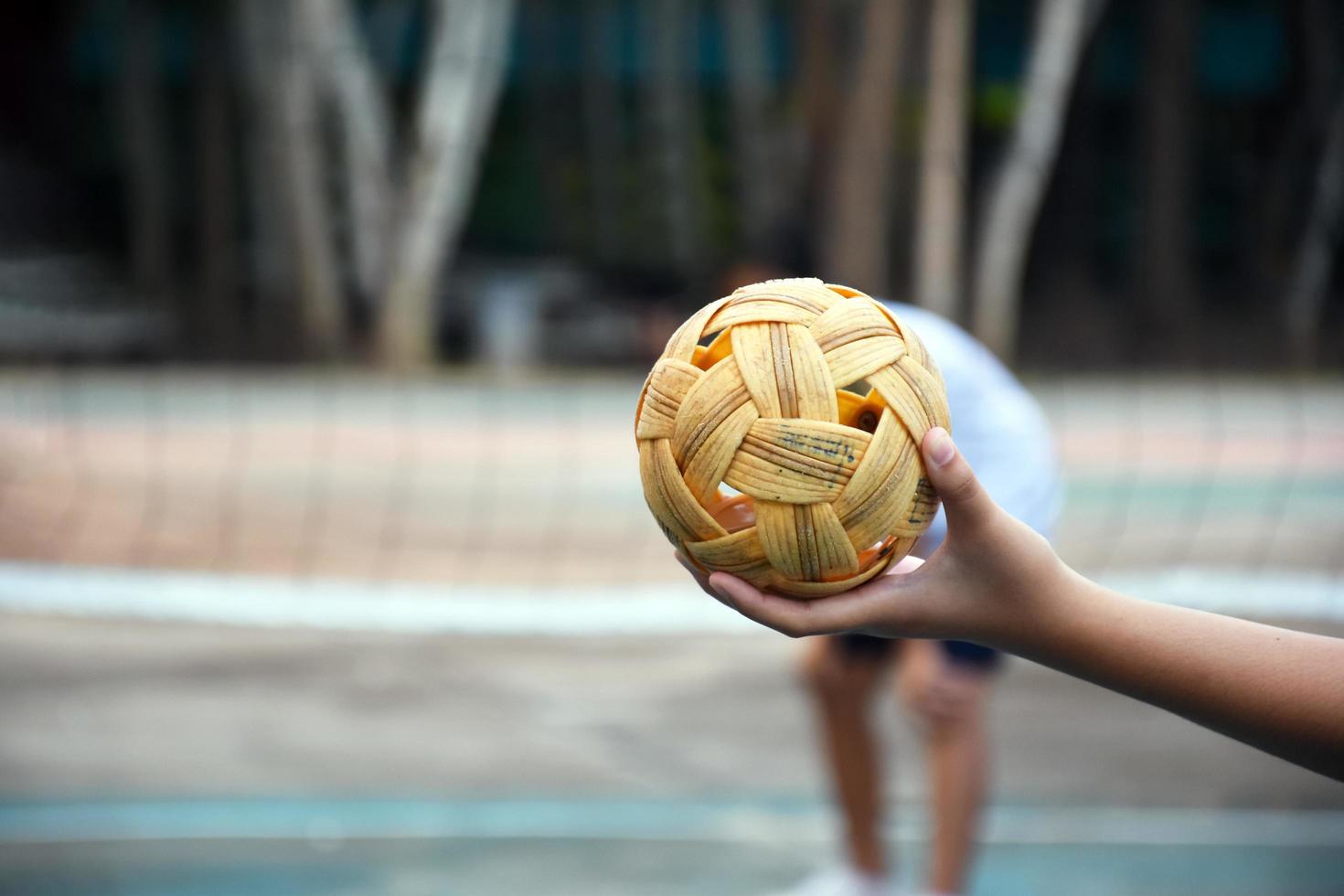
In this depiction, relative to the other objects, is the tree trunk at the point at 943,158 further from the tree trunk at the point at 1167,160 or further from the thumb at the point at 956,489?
the thumb at the point at 956,489

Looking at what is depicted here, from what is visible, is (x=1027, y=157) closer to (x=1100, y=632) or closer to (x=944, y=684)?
(x=944, y=684)

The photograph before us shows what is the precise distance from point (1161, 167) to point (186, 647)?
1546 cm

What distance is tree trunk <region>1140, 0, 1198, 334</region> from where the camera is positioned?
1844 cm

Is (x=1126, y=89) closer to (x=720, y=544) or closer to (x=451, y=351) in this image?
(x=451, y=351)

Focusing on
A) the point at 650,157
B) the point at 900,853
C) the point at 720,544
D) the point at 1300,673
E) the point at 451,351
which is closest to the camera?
the point at 1300,673

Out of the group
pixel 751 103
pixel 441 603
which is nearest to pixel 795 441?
pixel 441 603

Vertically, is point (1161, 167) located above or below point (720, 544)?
below

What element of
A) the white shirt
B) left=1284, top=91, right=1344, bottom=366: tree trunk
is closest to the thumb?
the white shirt

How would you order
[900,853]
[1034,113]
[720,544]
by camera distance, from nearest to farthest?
[720,544] → [900,853] → [1034,113]

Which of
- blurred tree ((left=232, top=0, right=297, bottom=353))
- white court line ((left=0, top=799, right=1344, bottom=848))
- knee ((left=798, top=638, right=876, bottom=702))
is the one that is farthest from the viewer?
blurred tree ((left=232, top=0, right=297, bottom=353))

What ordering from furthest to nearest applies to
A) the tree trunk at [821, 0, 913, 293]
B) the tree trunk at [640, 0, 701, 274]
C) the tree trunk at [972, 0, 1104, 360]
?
the tree trunk at [640, 0, 701, 274] → the tree trunk at [972, 0, 1104, 360] → the tree trunk at [821, 0, 913, 293]

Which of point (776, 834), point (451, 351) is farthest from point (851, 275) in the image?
point (776, 834)

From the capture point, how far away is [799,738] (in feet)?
16.6

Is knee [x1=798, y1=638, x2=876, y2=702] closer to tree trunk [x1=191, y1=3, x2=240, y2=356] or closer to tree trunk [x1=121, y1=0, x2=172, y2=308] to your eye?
tree trunk [x1=191, y1=3, x2=240, y2=356]
